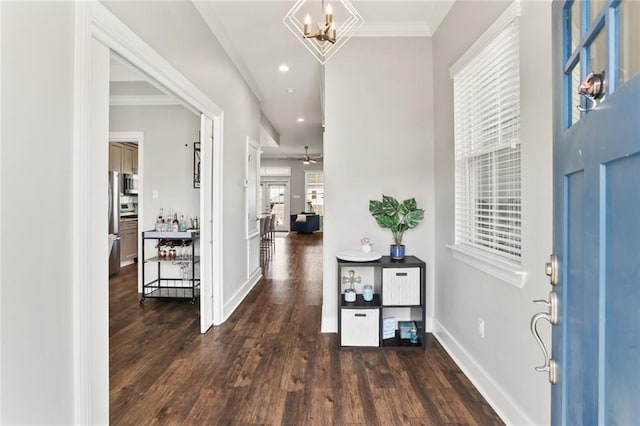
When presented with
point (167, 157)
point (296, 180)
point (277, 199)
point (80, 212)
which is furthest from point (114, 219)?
point (296, 180)

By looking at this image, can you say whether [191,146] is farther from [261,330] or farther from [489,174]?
[489,174]

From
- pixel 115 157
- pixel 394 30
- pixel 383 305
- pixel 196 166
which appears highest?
pixel 394 30

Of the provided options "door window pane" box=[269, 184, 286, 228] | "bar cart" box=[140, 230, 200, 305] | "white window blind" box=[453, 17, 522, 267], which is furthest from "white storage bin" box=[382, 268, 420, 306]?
"door window pane" box=[269, 184, 286, 228]

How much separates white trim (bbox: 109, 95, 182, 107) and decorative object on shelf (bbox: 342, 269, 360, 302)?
3.42m

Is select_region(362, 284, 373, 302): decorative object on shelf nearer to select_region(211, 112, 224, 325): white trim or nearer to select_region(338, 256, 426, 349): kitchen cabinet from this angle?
select_region(338, 256, 426, 349): kitchen cabinet

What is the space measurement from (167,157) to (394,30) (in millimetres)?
3328

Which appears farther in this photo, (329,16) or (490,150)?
(490,150)

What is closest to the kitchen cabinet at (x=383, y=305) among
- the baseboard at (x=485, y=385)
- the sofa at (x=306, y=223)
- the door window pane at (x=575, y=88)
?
the baseboard at (x=485, y=385)

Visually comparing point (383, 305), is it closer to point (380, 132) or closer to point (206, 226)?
point (380, 132)

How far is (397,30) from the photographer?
2.94 metres

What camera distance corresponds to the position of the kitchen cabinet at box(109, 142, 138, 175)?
17.9 ft

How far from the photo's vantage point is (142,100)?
4.42 m

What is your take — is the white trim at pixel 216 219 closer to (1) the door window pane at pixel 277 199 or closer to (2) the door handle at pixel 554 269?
(2) the door handle at pixel 554 269

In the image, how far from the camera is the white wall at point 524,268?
1.52 m
